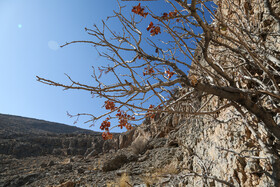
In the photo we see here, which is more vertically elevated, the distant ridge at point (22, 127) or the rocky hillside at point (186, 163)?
the distant ridge at point (22, 127)

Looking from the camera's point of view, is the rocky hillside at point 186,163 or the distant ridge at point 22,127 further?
the distant ridge at point 22,127

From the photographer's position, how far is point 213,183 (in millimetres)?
3482

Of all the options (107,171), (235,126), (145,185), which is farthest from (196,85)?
(107,171)

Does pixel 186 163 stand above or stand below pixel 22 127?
below

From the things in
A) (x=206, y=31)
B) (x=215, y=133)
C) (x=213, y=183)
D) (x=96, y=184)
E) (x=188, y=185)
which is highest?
(x=206, y=31)

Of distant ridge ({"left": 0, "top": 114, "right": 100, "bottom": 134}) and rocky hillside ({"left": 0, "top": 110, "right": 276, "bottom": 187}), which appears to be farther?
distant ridge ({"left": 0, "top": 114, "right": 100, "bottom": 134})

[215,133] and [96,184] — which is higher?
[215,133]

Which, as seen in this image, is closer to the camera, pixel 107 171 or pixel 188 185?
pixel 188 185

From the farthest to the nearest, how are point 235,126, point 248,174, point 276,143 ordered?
point 235,126
point 248,174
point 276,143

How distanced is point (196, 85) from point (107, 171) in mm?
9795

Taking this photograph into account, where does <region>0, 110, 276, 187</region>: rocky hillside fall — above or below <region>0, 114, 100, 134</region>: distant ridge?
below

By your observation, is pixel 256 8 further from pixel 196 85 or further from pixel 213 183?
pixel 213 183

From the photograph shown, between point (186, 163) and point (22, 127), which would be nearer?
point (186, 163)

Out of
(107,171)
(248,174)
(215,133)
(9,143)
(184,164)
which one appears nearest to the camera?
(248,174)
